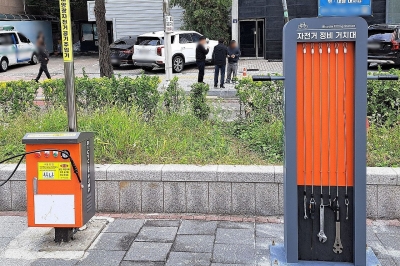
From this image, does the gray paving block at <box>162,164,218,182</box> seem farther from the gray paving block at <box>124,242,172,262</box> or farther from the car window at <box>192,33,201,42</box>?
the car window at <box>192,33,201,42</box>

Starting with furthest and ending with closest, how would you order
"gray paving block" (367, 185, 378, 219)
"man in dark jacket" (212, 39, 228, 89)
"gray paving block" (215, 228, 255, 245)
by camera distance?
"man in dark jacket" (212, 39, 228, 89)
"gray paving block" (367, 185, 378, 219)
"gray paving block" (215, 228, 255, 245)

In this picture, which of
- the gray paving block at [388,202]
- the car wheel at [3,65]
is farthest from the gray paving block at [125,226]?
the car wheel at [3,65]

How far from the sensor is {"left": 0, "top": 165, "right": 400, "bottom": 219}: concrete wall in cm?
558

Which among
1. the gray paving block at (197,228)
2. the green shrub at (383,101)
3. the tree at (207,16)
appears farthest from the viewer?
the tree at (207,16)

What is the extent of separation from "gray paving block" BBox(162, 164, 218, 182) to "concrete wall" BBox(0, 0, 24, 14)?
93.9 ft

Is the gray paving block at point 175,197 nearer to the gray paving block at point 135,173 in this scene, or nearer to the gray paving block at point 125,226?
the gray paving block at point 135,173

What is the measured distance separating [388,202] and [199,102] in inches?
134

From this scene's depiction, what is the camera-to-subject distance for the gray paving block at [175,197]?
5.74 m

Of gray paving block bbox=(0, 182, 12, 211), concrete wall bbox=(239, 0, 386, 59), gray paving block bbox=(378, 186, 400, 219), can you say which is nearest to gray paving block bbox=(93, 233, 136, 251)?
gray paving block bbox=(0, 182, 12, 211)

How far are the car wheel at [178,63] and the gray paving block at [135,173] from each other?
16.2 m

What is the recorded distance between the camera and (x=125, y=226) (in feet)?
18.0

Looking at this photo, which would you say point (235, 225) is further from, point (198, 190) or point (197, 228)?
point (198, 190)

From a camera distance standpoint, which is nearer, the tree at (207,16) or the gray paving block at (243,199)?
the gray paving block at (243,199)

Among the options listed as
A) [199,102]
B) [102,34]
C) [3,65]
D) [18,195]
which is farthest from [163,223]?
[3,65]
